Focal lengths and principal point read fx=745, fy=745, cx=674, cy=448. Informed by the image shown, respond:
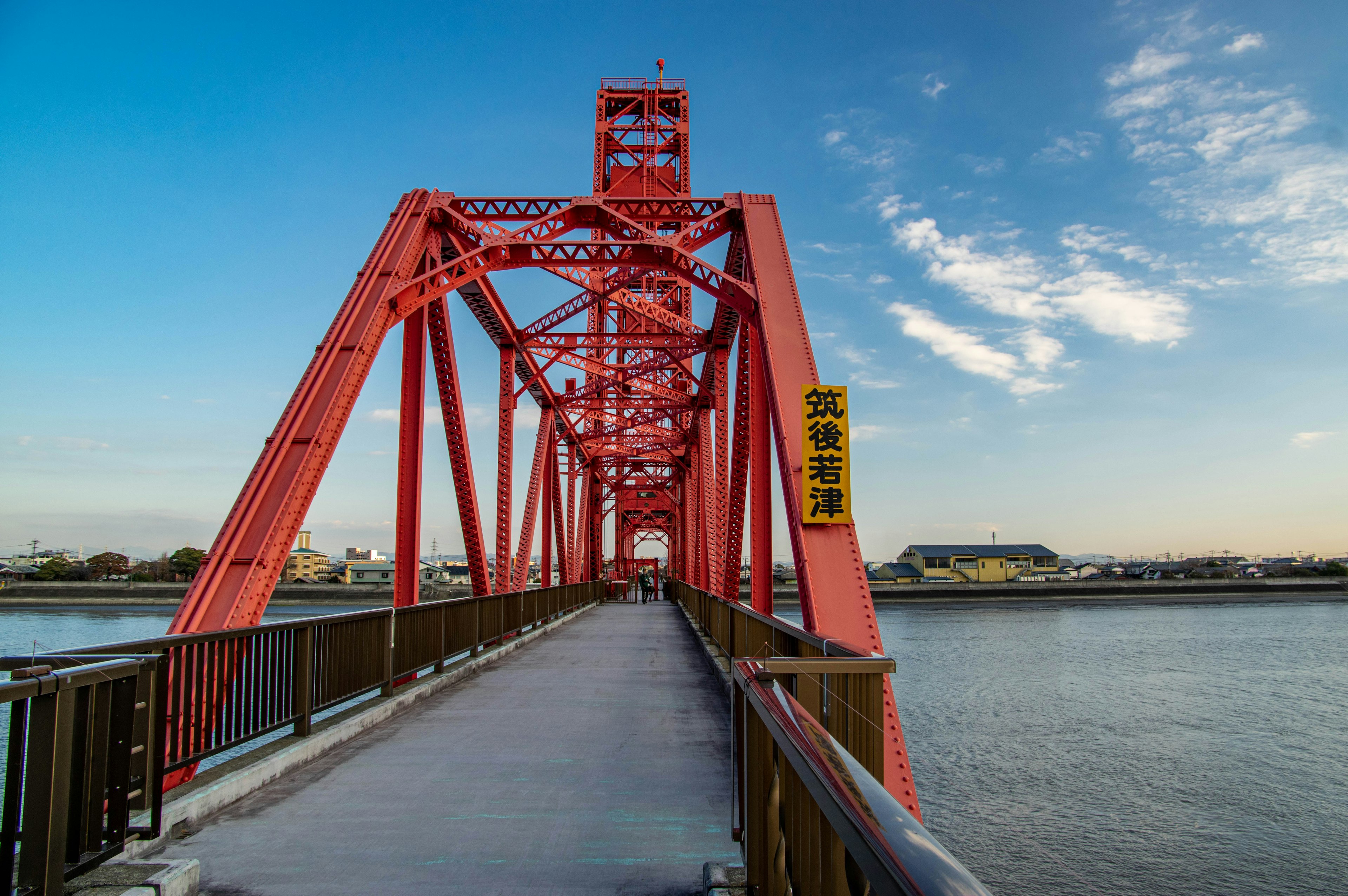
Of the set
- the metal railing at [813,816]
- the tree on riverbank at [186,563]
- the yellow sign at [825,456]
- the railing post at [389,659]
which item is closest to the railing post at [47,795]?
the metal railing at [813,816]

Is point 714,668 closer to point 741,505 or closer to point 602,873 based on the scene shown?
point 741,505

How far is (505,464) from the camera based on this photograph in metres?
15.6

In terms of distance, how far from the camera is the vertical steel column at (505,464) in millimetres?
15438

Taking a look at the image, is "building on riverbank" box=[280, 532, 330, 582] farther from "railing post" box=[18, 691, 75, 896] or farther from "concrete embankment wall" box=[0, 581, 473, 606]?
"railing post" box=[18, 691, 75, 896]

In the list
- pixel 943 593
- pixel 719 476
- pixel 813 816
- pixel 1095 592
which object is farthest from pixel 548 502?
pixel 1095 592

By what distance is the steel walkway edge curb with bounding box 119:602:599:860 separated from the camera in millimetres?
3734

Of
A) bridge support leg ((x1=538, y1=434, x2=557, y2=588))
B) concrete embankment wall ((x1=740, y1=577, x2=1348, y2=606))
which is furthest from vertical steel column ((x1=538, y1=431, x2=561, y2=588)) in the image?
concrete embankment wall ((x1=740, y1=577, x2=1348, y2=606))

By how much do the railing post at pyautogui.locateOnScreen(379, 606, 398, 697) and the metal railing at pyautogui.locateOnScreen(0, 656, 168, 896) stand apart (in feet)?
12.9

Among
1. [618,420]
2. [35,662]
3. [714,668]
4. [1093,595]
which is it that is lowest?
[1093,595]

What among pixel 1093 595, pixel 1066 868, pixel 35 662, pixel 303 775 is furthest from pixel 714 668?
pixel 1093 595

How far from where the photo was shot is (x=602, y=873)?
335 cm

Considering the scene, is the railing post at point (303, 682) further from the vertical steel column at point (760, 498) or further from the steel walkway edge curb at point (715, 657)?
the vertical steel column at point (760, 498)

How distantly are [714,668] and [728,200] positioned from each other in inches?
240

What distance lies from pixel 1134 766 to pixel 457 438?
41.4 feet
